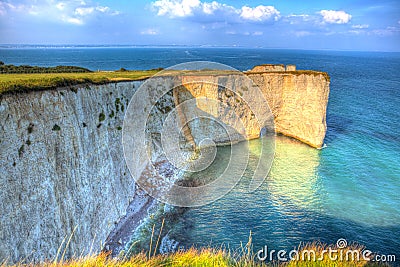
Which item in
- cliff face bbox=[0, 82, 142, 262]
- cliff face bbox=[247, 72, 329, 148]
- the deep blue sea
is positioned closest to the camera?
cliff face bbox=[0, 82, 142, 262]

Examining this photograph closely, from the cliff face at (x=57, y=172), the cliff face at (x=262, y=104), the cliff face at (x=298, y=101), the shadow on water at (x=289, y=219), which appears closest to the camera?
the cliff face at (x=57, y=172)

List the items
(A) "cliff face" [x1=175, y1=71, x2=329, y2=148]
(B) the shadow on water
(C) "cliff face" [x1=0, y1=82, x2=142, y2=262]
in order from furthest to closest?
(A) "cliff face" [x1=175, y1=71, x2=329, y2=148]
(B) the shadow on water
(C) "cliff face" [x1=0, y1=82, x2=142, y2=262]

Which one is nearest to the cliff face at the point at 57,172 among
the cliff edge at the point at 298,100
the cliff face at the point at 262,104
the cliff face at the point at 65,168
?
the cliff face at the point at 65,168

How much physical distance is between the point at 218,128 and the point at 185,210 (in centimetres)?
1253

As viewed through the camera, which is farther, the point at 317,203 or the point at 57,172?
the point at 317,203

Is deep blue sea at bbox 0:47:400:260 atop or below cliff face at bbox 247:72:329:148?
below

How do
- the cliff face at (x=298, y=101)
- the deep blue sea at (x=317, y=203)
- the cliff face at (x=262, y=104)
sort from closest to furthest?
the deep blue sea at (x=317, y=203)
the cliff face at (x=262, y=104)
the cliff face at (x=298, y=101)

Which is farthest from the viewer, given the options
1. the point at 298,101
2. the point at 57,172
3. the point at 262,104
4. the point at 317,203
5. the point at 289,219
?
the point at 262,104

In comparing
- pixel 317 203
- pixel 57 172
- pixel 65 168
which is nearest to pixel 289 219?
pixel 317 203

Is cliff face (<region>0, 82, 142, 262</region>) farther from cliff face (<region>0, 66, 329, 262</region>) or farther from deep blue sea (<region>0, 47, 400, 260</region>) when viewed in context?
deep blue sea (<region>0, 47, 400, 260</region>)

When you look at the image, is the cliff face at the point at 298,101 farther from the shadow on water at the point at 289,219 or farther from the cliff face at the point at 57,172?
→ the cliff face at the point at 57,172

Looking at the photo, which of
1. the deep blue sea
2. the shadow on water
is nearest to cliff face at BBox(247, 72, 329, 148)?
the deep blue sea

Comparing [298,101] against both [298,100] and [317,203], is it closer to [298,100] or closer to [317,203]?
[298,100]

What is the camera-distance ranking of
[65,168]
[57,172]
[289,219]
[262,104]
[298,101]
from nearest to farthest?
[57,172] < [65,168] < [289,219] < [298,101] < [262,104]
